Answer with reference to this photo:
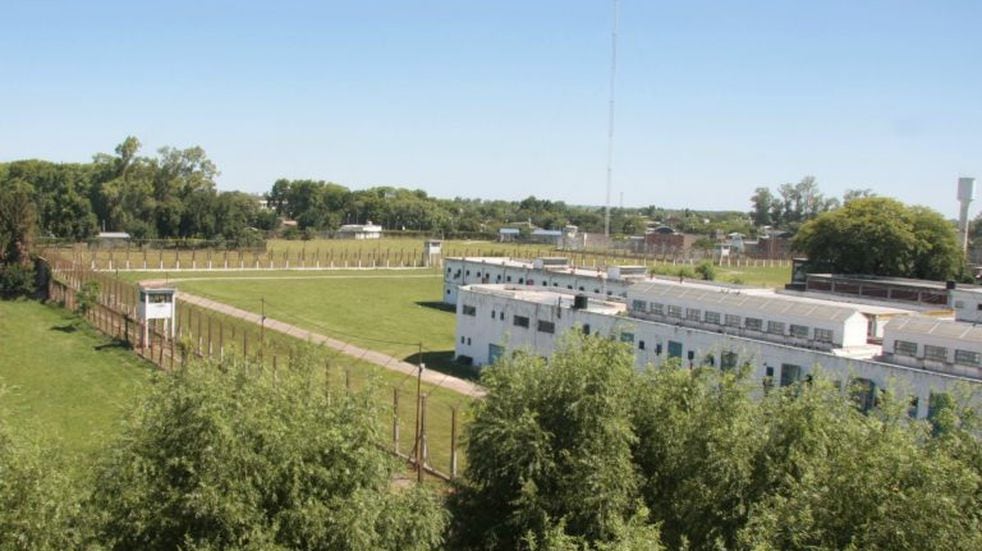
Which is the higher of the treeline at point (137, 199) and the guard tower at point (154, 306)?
the treeline at point (137, 199)

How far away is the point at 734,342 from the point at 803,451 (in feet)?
60.4

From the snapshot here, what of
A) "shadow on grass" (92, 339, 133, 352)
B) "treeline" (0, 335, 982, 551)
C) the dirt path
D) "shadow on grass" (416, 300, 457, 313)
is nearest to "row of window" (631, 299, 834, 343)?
the dirt path

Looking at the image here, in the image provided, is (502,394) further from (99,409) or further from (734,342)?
(99,409)

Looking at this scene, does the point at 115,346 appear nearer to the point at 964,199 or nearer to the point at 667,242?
the point at 964,199

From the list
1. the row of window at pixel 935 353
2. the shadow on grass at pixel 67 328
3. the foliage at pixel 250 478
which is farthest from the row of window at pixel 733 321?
the shadow on grass at pixel 67 328

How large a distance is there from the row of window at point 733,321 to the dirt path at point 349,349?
10.2 meters

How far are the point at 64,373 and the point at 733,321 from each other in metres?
34.0

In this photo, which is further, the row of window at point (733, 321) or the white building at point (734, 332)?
the row of window at point (733, 321)

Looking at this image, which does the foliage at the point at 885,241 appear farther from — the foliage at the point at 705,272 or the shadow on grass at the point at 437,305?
the shadow on grass at the point at 437,305

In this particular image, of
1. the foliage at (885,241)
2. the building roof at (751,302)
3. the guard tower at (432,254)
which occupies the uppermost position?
the foliage at (885,241)

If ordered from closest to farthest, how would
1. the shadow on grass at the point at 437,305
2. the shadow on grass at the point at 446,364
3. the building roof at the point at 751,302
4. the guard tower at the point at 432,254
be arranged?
1. the building roof at the point at 751,302
2. the shadow on grass at the point at 446,364
3. the shadow on grass at the point at 437,305
4. the guard tower at the point at 432,254

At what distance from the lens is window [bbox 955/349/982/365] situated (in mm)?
35000

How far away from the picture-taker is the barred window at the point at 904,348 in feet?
120

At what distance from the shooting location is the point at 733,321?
43.5 m
